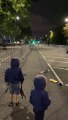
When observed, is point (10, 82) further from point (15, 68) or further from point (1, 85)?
point (1, 85)

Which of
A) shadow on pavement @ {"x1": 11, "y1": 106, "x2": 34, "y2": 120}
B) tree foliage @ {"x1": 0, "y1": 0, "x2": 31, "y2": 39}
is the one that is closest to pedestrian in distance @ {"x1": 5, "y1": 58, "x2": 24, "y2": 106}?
shadow on pavement @ {"x1": 11, "y1": 106, "x2": 34, "y2": 120}

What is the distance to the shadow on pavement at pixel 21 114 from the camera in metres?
8.96

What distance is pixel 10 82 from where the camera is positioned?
33.0 ft

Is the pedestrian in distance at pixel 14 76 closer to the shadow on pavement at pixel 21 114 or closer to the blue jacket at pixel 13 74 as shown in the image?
the blue jacket at pixel 13 74

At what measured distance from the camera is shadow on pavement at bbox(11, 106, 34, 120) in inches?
353

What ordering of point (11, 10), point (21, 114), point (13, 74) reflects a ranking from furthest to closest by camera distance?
A: point (11, 10), point (13, 74), point (21, 114)

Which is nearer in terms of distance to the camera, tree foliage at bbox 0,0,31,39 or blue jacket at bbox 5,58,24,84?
blue jacket at bbox 5,58,24,84

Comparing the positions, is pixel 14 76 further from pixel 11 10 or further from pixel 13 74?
pixel 11 10

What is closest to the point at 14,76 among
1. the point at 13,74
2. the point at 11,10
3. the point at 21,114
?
the point at 13,74

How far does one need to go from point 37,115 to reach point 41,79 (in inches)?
29.7

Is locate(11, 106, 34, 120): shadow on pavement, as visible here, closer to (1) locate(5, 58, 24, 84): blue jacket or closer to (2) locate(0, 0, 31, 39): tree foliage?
(1) locate(5, 58, 24, 84): blue jacket

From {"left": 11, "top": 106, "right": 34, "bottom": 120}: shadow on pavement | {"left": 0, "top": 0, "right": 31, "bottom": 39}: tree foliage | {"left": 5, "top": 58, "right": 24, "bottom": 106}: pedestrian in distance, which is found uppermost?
{"left": 0, "top": 0, "right": 31, "bottom": 39}: tree foliage

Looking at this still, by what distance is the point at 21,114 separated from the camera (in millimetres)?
9406

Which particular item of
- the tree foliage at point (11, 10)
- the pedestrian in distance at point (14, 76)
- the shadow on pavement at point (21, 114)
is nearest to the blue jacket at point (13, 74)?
the pedestrian in distance at point (14, 76)
